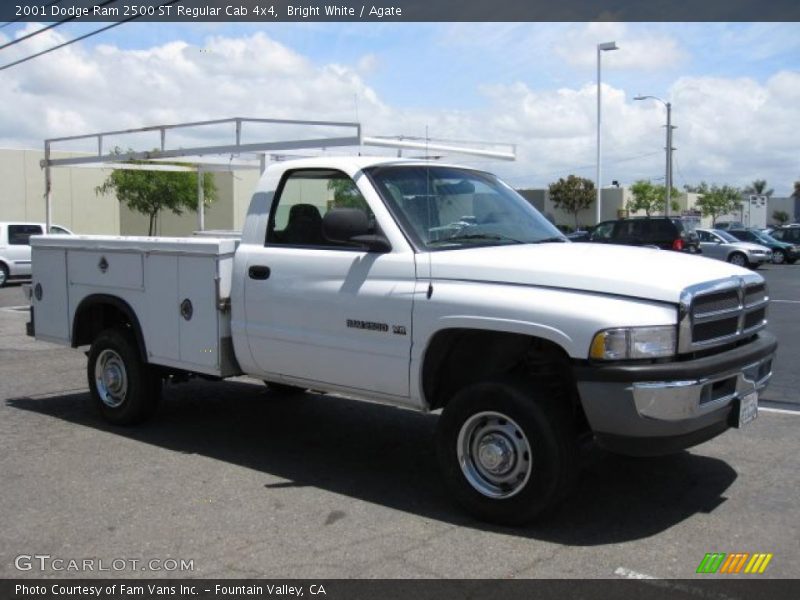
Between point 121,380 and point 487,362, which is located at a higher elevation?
point 487,362

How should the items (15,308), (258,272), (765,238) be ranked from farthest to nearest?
(765,238)
(15,308)
(258,272)

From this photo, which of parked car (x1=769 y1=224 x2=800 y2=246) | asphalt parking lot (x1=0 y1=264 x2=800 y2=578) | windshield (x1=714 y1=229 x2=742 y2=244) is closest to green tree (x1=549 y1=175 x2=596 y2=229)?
parked car (x1=769 y1=224 x2=800 y2=246)

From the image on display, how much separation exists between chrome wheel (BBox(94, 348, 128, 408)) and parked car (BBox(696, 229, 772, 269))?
28.8 metres

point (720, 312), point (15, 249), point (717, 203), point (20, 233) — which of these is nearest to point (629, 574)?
point (720, 312)

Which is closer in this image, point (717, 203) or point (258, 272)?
point (258, 272)

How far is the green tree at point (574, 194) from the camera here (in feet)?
230

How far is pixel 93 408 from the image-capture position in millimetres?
8156

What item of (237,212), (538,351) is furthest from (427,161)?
(237,212)

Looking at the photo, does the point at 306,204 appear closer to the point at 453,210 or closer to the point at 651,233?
the point at 453,210

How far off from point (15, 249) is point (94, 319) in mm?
18085

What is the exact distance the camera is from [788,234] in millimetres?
41125

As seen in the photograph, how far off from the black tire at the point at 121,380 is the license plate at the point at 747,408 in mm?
4634

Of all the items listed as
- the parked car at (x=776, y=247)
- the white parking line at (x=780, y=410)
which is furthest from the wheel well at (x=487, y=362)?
the parked car at (x=776, y=247)

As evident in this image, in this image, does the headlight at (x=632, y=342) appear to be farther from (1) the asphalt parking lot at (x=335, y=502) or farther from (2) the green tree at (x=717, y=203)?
(2) the green tree at (x=717, y=203)
